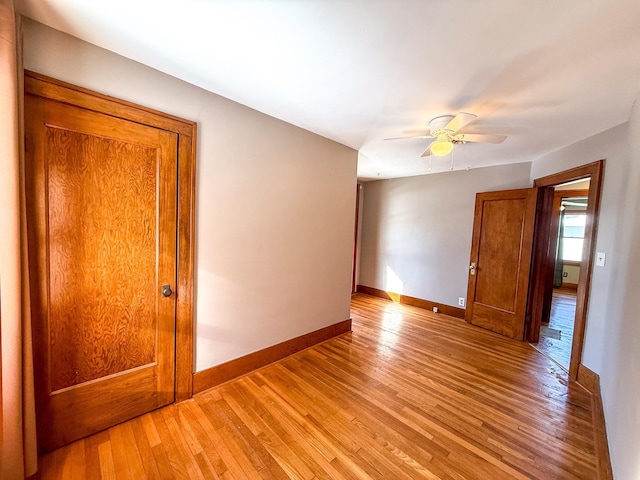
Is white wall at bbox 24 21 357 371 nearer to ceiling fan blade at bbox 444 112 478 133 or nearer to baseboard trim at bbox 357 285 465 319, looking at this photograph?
ceiling fan blade at bbox 444 112 478 133

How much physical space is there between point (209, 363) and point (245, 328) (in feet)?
1.29

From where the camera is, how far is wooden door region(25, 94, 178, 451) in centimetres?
145

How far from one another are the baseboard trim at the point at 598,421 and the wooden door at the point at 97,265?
2875 millimetres

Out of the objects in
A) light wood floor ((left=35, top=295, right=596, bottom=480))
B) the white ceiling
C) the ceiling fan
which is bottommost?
light wood floor ((left=35, top=295, right=596, bottom=480))

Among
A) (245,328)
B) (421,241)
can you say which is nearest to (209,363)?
(245,328)

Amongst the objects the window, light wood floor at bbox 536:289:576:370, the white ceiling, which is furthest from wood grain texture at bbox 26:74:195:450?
the window

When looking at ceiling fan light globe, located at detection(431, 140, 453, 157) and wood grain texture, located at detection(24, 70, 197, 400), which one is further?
ceiling fan light globe, located at detection(431, 140, 453, 157)

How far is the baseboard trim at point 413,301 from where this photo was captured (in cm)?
426

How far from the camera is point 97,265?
5.32ft

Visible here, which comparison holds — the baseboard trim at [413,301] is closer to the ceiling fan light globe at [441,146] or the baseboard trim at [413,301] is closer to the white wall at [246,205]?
the white wall at [246,205]

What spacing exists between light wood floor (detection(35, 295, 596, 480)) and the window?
643 centimetres

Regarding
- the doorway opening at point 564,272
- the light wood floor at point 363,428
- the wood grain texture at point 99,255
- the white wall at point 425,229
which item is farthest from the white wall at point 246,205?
the doorway opening at point 564,272

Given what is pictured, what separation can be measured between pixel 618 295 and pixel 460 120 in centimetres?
178

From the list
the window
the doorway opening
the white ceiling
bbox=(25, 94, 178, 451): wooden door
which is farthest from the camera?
the window
